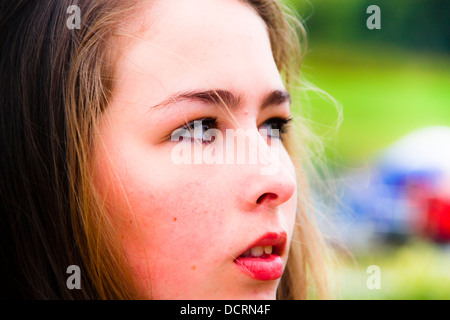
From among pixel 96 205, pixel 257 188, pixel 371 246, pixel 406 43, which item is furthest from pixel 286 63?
pixel 406 43

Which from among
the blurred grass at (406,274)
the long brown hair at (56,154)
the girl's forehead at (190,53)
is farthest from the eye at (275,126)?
the blurred grass at (406,274)

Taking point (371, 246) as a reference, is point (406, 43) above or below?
above

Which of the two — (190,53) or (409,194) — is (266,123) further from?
(409,194)

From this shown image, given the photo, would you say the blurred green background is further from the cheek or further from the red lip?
the cheek

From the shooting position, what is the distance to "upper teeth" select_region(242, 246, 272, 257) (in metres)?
1.40

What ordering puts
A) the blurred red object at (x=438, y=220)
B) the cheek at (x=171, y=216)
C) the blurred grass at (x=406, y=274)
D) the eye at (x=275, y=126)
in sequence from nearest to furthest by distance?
the cheek at (x=171, y=216), the eye at (x=275, y=126), the blurred grass at (x=406, y=274), the blurred red object at (x=438, y=220)

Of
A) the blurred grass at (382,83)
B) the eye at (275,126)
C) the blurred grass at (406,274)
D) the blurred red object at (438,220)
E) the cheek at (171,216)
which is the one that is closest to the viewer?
the cheek at (171,216)

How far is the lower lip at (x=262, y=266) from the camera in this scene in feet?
4.48

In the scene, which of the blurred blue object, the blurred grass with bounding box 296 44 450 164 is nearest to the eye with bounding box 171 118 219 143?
the blurred blue object

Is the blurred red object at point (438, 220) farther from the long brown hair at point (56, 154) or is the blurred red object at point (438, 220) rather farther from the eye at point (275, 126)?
the long brown hair at point (56, 154)

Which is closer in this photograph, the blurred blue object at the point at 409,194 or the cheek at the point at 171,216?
the cheek at the point at 171,216

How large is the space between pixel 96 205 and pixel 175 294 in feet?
1.00

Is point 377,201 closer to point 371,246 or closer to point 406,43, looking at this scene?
point 371,246

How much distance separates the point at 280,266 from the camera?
145 centimetres
